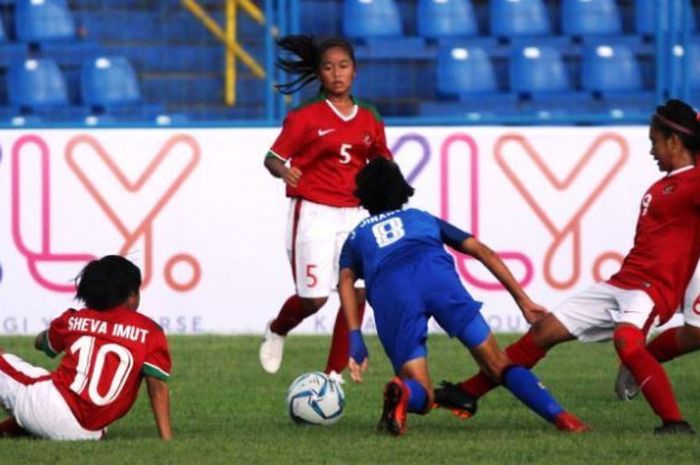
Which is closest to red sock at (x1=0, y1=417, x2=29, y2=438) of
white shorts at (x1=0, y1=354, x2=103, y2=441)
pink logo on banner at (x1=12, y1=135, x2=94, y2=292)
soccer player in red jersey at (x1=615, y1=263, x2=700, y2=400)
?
white shorts at (x1=0, y1=354, x2=103, y2=441)

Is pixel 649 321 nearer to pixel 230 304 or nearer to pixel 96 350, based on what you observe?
pixel 96 350

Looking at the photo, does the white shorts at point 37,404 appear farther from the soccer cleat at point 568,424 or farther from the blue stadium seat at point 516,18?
the blue stadium seat at point 516,18

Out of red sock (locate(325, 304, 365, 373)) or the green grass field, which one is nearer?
the green grass field

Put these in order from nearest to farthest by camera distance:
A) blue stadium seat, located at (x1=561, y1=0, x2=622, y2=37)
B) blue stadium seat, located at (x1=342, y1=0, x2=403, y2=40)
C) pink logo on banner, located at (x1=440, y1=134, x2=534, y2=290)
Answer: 1. pink logo on banner, located at (x1=440, y1=134, x2=534, y2=290)
2. blue stadium seat, located at (x1=342, y1=0, x2=403, y2=40)
3. blue stadium seat, located at (x1=561, y1=0, x2=622, y2=37)

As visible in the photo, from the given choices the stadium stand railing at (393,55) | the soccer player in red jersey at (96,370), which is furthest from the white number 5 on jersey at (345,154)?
the stadium stand railing at (393,55)

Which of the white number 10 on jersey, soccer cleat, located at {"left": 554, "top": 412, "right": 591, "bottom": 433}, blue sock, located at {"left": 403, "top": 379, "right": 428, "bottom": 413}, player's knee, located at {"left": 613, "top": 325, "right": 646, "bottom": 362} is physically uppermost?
the white number 10 on jersey

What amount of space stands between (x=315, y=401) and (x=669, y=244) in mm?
1749

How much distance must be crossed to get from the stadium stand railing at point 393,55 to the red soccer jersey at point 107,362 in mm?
5858

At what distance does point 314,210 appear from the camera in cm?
1055

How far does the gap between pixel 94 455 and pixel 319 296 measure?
3.21 m

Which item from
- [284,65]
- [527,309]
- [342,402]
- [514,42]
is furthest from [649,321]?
[514,42]

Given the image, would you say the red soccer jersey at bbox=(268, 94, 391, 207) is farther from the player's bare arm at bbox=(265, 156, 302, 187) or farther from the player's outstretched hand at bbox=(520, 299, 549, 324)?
the player's outstretched hand at bbox=(520, 299, 549, 324)

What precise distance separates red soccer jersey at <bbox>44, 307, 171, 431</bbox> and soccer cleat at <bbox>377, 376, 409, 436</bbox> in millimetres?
935

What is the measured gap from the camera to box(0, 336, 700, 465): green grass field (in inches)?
299
